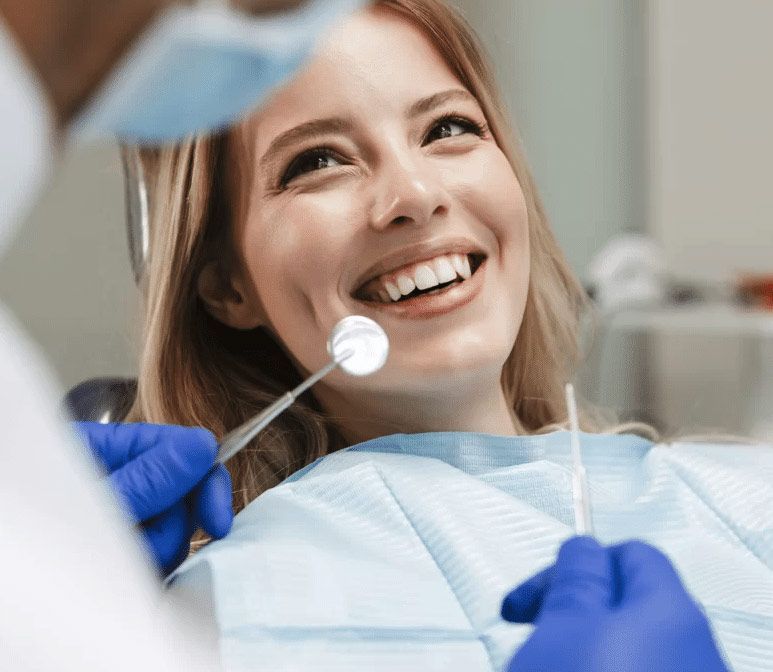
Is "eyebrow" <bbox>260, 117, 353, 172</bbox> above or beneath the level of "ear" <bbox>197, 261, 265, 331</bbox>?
above

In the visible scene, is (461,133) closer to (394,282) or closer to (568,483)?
(394,282)

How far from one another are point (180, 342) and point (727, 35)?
213cm

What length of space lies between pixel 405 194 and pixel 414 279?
10cm

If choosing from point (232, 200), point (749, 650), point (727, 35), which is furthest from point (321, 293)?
point (727, 35)

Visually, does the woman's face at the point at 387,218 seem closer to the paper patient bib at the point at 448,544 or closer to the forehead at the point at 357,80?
the forehead at the point at 357,80

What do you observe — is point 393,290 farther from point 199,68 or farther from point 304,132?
point 199,68

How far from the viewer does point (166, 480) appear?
101 centimetres

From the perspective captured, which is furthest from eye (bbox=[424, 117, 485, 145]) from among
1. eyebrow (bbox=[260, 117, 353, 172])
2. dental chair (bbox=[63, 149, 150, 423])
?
dental chair (bbox=[63, 149, 150, 423])

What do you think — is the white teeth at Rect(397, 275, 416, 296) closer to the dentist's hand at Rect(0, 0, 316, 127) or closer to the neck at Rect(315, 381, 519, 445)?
the neck at Rect(315, 381, 519, 445)

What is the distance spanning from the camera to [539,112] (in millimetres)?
2994

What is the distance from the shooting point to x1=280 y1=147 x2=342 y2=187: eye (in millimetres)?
1215

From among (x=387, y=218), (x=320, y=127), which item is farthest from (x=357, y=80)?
(x=387, y=218)

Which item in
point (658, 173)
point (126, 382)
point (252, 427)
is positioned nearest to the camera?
point (252, 427)

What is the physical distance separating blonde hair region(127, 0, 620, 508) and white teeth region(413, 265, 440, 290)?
257 mm
